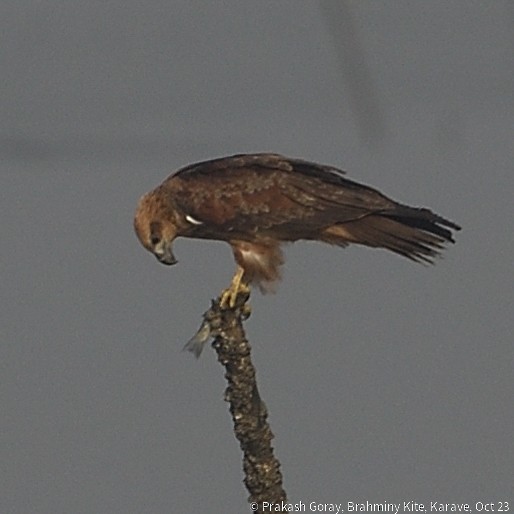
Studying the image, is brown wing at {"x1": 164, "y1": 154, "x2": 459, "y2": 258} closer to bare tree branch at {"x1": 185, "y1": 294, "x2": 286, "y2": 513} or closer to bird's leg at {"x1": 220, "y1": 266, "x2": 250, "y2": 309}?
bird's leg at {"x1": 220, "y1": 266, "x2": 250, "y2": 309}

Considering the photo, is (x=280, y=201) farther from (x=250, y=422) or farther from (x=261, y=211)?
(x=250, y=422)

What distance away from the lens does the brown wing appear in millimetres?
4434

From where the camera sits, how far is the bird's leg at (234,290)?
3.99 metres

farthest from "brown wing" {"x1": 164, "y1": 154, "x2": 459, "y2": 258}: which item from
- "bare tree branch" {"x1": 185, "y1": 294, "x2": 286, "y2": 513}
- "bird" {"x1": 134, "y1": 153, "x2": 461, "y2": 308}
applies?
"bare tree branch" {"x1": 185, "y1": 294, "x2": 286, "y2": 513}

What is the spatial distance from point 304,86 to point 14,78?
2074 millimetres

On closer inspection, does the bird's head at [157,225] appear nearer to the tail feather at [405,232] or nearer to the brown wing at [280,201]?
the brown wing at [280,201]

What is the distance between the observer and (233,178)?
4613mm

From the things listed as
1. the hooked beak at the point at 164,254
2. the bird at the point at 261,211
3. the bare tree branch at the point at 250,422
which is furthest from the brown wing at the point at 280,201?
the bare tree branch at the point at 250,422

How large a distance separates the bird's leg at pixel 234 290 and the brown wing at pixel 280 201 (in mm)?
173

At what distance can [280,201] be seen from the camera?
15.0 feet

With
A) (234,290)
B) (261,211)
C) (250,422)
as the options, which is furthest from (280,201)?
(250,422)

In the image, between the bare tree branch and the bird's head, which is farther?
the bird's head

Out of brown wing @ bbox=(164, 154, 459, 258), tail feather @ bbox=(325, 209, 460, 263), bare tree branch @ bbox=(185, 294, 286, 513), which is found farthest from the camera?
brown wing @ bbox=(164, 154, 459, 258)

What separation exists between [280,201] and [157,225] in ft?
1.30
